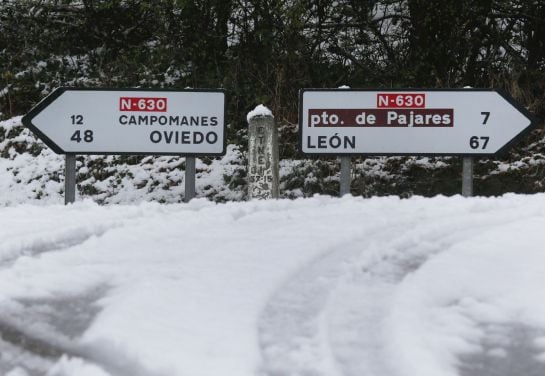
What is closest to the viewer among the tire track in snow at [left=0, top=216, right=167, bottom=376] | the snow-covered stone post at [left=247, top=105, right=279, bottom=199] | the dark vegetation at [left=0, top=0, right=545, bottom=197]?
the tire track in snow at [left=0, top=216, right=167, bottom=376]

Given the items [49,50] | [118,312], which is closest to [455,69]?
[49,50]

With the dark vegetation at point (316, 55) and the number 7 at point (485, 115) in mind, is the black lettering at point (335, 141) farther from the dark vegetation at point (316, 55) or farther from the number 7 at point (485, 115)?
the dark vegetation at point (316, 55)

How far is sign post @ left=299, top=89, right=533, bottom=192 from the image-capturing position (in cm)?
711

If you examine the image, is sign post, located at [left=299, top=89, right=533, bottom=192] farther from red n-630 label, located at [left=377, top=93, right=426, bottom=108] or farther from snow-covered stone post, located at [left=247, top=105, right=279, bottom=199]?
snow-covered stone post, located at [left=247, top=105, right=279, bottom=199]

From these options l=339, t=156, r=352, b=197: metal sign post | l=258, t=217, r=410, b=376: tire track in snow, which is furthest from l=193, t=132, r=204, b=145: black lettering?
l=258, t=217, r=410, b=376: tire track in snow

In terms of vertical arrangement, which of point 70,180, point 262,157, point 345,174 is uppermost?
point 262,157

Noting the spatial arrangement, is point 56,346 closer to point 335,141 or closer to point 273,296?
point 273,296

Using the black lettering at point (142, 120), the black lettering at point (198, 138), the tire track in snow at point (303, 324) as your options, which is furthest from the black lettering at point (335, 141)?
the tire track in snow at point (303, 324)

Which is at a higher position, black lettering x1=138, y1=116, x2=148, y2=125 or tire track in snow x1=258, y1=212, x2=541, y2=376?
black lettering x1=138, y1=116, x2=148, y2=125

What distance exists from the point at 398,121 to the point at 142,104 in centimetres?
269

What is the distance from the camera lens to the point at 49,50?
13641 millimetres

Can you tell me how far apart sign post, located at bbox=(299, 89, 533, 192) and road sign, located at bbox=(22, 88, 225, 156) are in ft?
3.24

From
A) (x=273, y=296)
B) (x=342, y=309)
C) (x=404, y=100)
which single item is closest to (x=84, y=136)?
(x=404, y=100)

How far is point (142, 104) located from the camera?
720 cm
